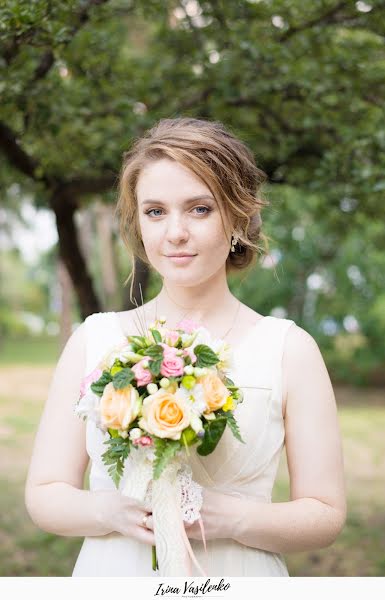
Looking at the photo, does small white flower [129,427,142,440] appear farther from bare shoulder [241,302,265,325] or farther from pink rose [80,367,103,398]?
bare shoulder [241,302,265,325]

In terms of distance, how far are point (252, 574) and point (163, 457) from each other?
636 mm

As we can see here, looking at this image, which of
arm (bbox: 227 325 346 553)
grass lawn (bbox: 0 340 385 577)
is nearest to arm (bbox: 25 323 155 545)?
arm (bbox: 227 325 346 553)

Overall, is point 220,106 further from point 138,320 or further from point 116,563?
point 116,563

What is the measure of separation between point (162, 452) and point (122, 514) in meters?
0.34

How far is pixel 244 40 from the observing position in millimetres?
4520

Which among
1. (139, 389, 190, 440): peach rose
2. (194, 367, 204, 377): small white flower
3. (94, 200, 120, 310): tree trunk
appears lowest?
(94, 200, 120, 310): tree trunk

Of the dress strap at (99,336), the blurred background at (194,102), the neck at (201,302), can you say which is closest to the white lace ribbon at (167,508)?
the dress strap at (99,336)

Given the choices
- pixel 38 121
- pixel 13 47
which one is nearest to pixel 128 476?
pixel 13 47

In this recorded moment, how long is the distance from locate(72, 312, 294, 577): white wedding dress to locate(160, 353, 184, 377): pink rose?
38 cm

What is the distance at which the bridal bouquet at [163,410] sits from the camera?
1.88 meters

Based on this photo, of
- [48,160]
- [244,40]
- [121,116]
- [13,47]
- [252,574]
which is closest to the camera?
[252,574]

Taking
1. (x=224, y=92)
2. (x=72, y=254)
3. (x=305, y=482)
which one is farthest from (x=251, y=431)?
(x=72, y=254)

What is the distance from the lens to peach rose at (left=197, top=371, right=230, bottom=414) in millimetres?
1903

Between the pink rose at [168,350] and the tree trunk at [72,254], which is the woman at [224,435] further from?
the tree trunk at [72,254]
